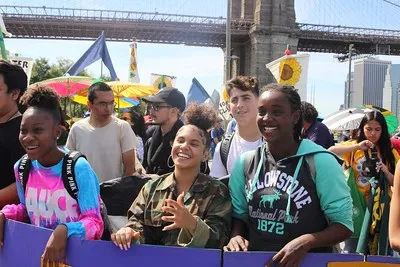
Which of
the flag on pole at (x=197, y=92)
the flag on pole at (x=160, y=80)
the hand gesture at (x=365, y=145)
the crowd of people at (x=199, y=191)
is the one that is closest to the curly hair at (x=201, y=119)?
the crowd of people at (x=199, y=191)

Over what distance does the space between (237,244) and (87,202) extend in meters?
0.75

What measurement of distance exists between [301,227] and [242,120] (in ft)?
4.16

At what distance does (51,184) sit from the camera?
2402 mm

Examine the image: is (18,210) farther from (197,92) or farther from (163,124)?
(197,92)

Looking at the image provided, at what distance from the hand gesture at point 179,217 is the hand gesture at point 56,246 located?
0.47 meters

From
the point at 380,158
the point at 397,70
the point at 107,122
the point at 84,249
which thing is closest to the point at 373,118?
the point at 380,158

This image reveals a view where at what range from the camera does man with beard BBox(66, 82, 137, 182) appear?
175 inches

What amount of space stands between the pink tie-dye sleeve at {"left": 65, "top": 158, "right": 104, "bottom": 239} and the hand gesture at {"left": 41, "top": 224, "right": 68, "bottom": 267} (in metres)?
0.09

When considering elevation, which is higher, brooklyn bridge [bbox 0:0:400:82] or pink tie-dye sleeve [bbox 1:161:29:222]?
brooklyn bridge [bbox 0:0:400:82]

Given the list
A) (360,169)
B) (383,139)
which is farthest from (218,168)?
(383,139)

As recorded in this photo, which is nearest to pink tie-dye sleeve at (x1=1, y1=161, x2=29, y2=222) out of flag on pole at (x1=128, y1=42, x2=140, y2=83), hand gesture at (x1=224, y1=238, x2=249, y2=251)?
hand gesture at (x1=224, y1=238, x2=249, y2=251)

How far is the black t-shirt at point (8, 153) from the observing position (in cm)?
277

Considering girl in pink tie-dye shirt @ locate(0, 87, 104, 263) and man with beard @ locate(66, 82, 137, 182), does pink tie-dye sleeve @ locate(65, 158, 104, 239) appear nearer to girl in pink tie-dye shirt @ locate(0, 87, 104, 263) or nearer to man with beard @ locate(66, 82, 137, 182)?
girl in pink tie-dye shirt @ locate(0, 87, 104, 263)

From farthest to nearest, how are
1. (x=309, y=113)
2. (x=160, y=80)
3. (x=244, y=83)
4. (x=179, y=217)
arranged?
(x=160, y=80)
(x=309, y=113)
(x=244, y=83)
(x=179, y=217)
